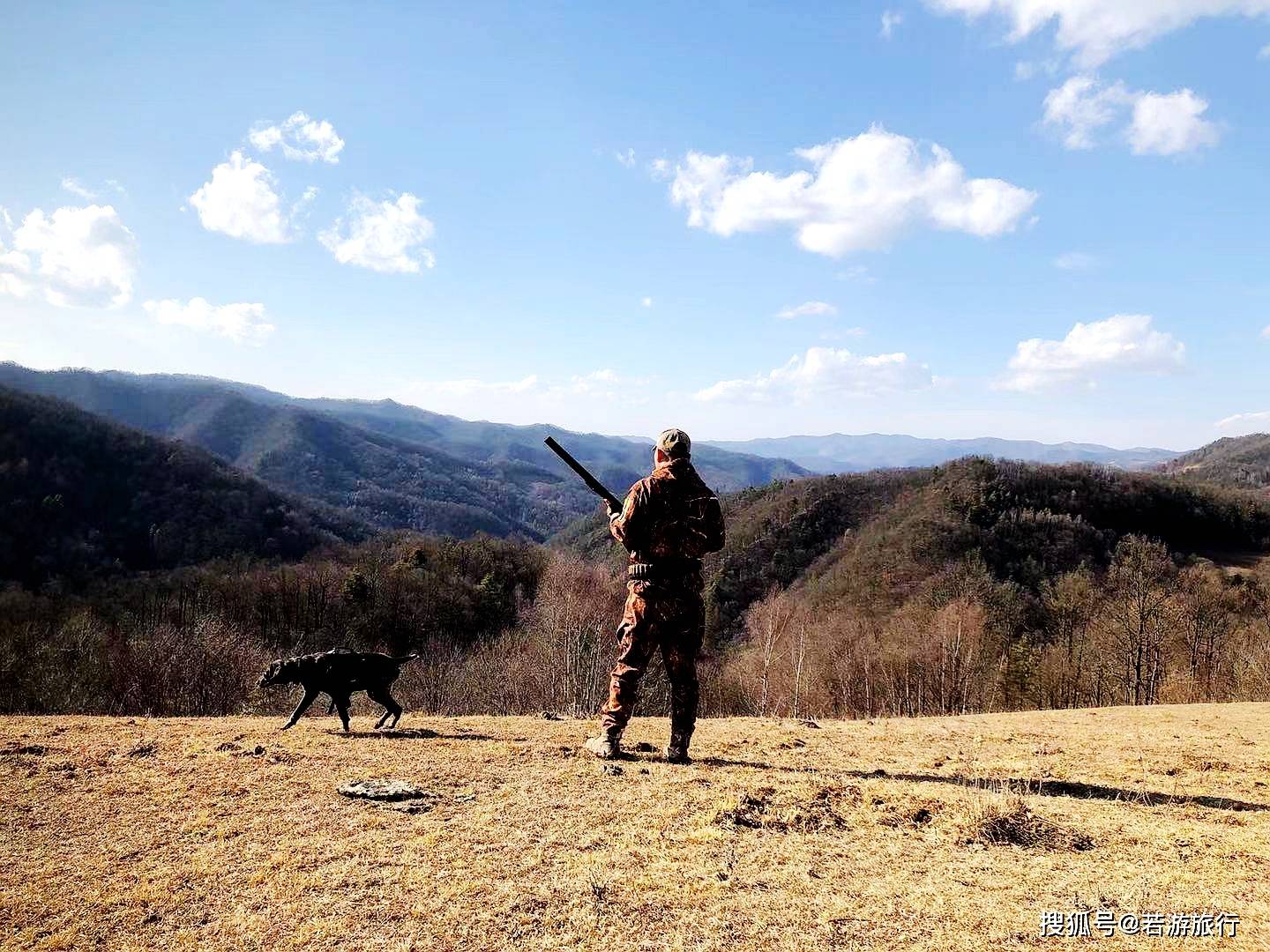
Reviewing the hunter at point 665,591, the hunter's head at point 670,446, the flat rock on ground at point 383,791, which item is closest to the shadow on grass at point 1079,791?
the hunter at point 665,591

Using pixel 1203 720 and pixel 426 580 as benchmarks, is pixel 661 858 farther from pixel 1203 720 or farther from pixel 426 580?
pixel 426 580

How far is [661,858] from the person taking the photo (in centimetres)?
517

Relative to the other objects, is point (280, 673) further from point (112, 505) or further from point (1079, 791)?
point (112, 505)

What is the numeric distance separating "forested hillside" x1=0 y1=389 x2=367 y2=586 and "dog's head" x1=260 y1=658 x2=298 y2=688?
8681cm

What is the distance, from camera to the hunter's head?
27.7ft

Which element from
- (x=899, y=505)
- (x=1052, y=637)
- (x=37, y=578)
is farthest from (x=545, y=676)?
(x=899, y=505)

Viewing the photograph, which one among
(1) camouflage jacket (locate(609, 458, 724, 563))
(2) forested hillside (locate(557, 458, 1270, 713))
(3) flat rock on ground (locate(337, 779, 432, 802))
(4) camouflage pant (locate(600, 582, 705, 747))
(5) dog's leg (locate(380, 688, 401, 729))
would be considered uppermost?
(1) camouflage jacket (locate(609, 458, 724, 563))

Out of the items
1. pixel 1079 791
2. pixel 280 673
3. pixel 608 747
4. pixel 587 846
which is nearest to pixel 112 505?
pixel 280 673

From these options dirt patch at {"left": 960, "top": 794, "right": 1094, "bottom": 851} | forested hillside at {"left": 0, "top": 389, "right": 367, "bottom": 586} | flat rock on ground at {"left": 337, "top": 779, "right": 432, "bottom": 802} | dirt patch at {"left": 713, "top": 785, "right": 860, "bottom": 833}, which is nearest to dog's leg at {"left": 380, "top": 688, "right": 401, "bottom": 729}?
flat rock on ground at {"left": 337, "top": 779, "right": 432, "bottom": 802}

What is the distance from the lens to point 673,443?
8.45 m

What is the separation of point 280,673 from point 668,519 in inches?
226

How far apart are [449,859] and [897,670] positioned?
1761 inches

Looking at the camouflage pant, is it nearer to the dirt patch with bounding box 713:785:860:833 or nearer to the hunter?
the hunter

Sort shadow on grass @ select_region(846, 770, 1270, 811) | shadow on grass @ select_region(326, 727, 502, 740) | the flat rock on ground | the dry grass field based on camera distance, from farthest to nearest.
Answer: shadow on grass @ select_region(326, 727, 502, 740)
shadow on grass @ select_region(846, 770, 1270, 811)
the flat rock on ground
the dry grass field
